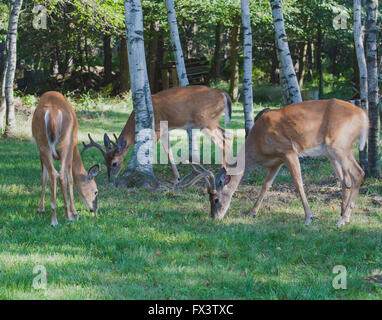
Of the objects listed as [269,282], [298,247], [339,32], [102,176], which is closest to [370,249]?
[298,247]

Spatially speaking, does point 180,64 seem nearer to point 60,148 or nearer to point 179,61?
point 179,61

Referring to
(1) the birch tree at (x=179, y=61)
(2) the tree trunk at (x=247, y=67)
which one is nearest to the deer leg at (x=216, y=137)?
(2) the tree trunk at (x=247, y=67)

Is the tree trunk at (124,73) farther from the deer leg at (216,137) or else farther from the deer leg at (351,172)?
the deer leg at (351,172)

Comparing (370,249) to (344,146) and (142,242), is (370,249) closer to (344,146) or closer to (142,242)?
(344,146)

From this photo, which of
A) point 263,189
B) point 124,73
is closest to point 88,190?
point 263,189

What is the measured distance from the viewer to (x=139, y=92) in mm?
8461

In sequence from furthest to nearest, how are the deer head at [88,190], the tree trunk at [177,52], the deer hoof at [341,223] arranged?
the tree trunk at [177,52], the deer head at [88,190], the deer hoof at [341,223]

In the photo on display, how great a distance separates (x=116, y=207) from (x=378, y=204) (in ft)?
12.2

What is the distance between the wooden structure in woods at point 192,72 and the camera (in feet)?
76.8

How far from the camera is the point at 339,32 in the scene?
24.2 meters

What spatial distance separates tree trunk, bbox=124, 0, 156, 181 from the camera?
8305mm

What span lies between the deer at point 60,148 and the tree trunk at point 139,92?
53.9 inches

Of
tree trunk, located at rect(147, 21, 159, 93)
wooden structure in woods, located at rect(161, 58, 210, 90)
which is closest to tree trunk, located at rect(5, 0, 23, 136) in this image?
tree trunk, located at rect(147, 21, 159, 93)
